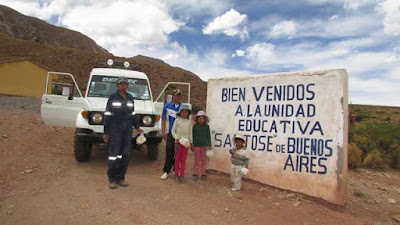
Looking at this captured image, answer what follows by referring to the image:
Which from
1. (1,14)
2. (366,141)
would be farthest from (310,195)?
(1,14)

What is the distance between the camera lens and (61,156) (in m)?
7.34

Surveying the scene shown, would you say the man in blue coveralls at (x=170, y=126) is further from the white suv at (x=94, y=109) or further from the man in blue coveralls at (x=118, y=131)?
the man in blue coveralls at (x=118, y=131)

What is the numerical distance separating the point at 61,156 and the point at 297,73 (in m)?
5.49

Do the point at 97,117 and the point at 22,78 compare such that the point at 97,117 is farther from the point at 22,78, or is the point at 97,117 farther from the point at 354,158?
the point at 22,78

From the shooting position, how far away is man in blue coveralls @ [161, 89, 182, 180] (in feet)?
19.7

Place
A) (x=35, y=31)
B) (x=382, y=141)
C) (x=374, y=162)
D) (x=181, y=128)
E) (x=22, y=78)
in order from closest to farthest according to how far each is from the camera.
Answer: (x=181, y=128)
(x=374, y=162)
(x=382, y=141)
(x=22, y=78)
(x=35, y=31)

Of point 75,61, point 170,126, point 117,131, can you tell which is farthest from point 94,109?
point 75,61

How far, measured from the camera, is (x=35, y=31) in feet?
253

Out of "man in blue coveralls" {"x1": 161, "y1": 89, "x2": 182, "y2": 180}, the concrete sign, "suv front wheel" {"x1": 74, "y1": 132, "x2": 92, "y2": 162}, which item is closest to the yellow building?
"suv front wheel" {"x1": 74, "y1": 132, "x2": 92, "y2": 162}

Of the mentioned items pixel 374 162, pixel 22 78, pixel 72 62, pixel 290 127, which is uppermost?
pixel 72 62

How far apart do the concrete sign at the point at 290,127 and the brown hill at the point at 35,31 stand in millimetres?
70991

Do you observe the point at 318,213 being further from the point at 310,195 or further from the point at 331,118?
the point at 331,118

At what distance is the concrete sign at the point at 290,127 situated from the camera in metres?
5.12

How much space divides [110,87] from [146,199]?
3423 mm
